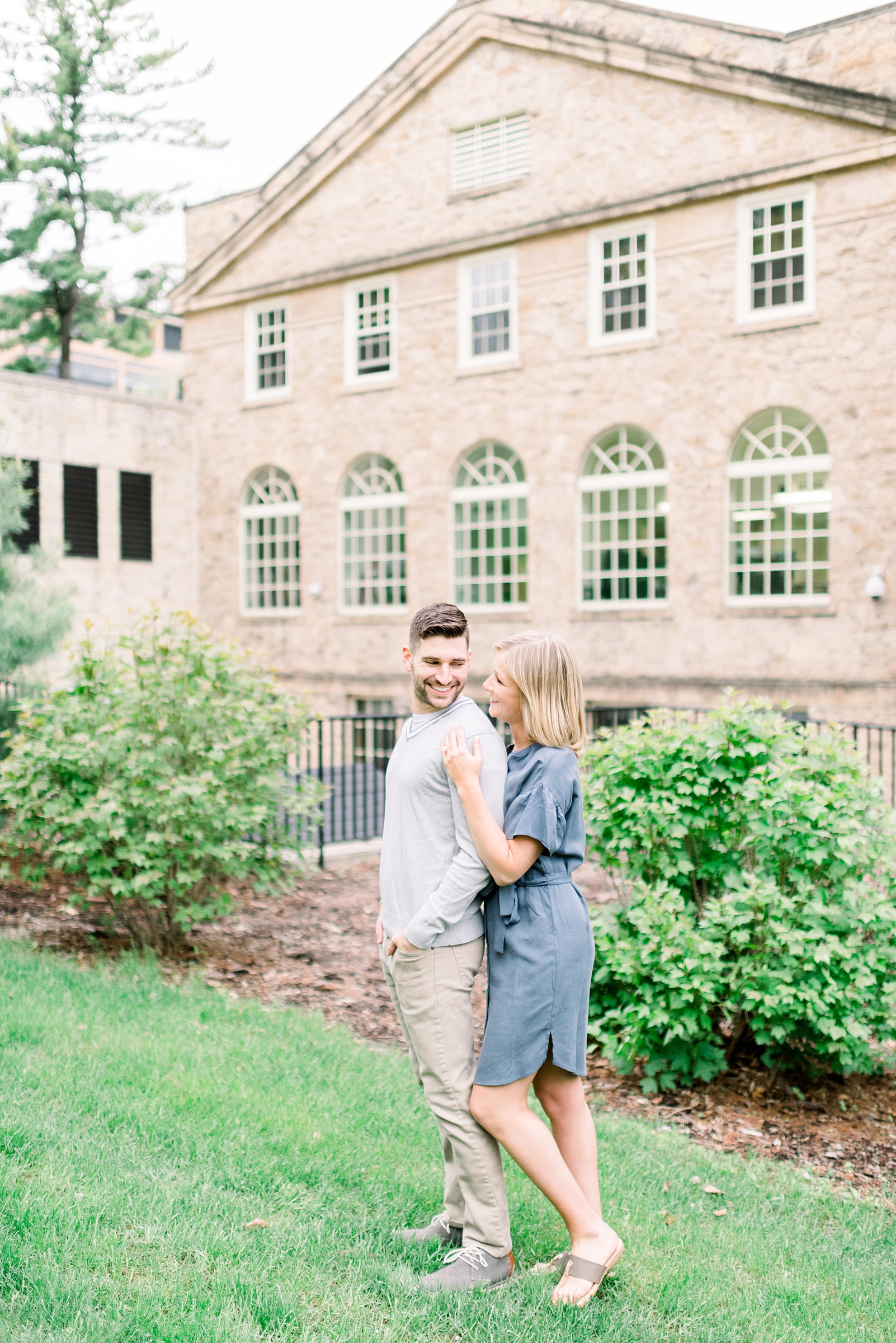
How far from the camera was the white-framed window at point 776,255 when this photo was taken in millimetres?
16516

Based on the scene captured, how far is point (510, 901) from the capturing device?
305cm

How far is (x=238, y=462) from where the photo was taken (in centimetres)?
2352

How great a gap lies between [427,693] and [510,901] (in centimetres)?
65

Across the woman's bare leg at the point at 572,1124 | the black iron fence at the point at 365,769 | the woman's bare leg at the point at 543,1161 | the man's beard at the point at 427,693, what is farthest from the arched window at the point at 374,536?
the woman's bare leg at the point at 543,1161

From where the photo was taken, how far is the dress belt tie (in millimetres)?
3047

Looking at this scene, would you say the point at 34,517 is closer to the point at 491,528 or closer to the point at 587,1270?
the point at 491,528

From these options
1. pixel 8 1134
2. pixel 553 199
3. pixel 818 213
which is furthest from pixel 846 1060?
pixel 553 199

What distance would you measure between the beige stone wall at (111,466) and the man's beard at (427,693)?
18.4 meters

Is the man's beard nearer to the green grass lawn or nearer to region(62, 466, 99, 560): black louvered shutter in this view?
the green grass lawn

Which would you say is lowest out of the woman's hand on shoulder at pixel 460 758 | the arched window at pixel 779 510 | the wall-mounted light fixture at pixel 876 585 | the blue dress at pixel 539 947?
the blue dress at pixel 539 947

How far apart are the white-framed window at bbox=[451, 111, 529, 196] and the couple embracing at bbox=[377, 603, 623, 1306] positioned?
1843 centimetres

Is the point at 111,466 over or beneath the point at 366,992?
over

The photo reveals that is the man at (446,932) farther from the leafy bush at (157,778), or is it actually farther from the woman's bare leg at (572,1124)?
the leafy bush at (157,778)

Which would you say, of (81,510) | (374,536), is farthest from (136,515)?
(374,536)
